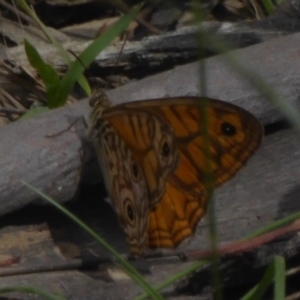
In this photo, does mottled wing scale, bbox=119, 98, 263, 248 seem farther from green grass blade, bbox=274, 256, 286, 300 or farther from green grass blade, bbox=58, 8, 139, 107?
green grass blade, bbox=274, 256, 286, 300

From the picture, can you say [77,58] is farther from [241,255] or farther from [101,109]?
[241,255]

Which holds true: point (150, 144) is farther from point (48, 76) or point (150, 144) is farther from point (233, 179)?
point (48, 76)

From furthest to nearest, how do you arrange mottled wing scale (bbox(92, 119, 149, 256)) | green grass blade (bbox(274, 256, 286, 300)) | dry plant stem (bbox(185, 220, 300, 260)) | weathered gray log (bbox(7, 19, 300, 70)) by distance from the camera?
weathered gray log (bbox(7, 19, 300, 70)), mottled wing scale (bbox(92, 119, 149, 256)), dry plant stem (bbox(185, 220, 300, 260)), green grass blade (bbox(274, 256, 286, 300))

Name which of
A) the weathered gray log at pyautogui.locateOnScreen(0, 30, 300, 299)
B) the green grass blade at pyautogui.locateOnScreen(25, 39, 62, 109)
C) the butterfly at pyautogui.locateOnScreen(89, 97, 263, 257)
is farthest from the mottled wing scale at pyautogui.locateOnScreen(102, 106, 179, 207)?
the green grass blade at pyautogui.locateOnScreen(25, 39, 62, 109)

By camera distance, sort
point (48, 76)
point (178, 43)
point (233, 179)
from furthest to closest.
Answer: point (178, 43) < point (48, 76) < point (233, 179)

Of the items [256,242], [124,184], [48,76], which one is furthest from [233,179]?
[48,76]

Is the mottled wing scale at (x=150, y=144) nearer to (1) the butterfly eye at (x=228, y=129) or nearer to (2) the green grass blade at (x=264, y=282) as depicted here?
(1) the butterfly eye at (x=228, y=129)

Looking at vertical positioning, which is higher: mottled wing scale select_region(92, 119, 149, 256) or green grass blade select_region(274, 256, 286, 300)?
green grass blade select_region(274, 256, 286, 300)

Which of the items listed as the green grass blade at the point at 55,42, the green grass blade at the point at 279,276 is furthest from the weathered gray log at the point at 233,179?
the green grass blade at the point at 279,276
